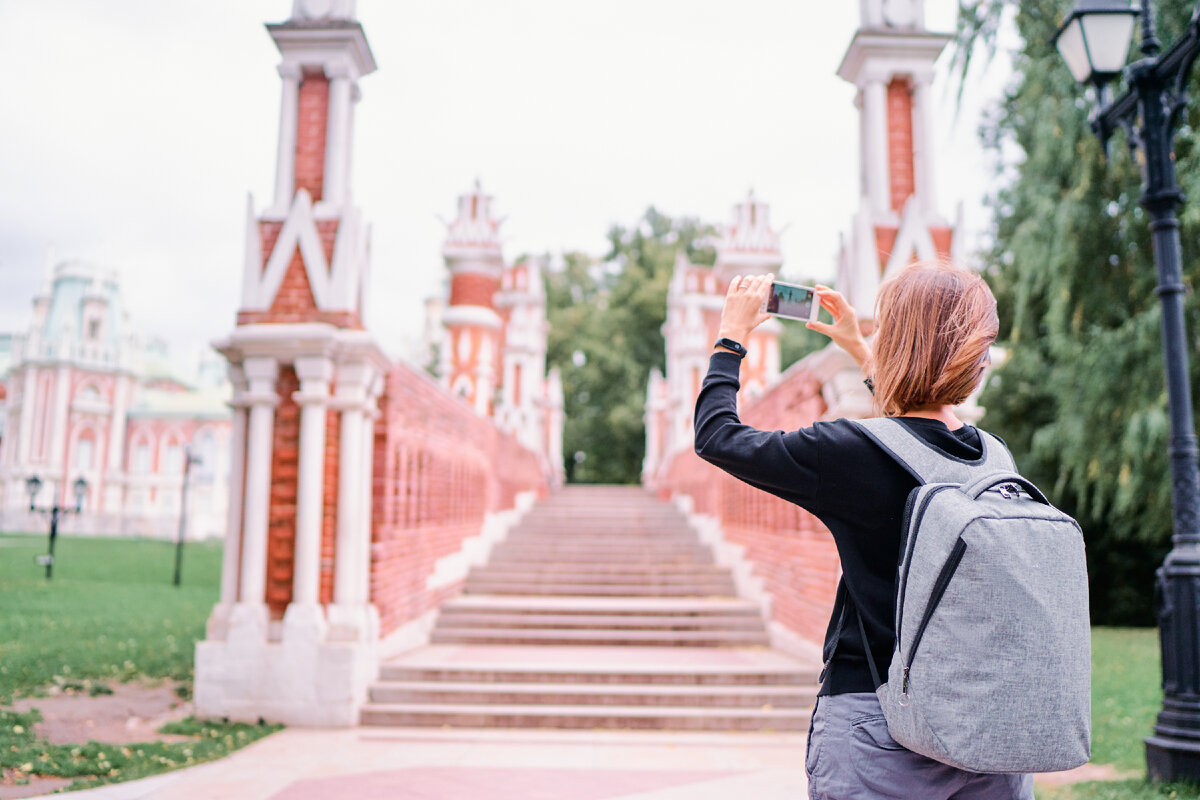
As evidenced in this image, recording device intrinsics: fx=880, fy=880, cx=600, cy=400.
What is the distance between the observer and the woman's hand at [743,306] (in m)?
1.69

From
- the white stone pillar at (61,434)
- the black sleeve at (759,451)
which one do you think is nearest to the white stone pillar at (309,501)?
the white stone pillar at (61,434)

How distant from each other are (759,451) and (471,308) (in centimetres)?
1582

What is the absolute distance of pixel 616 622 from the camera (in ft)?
30.3

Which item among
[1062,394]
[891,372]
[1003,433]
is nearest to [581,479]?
[1003,433]

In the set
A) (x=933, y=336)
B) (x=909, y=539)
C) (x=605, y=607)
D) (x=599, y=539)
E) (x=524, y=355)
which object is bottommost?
(x=605, y=607)

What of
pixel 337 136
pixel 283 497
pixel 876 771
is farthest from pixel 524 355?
pixel 876 771

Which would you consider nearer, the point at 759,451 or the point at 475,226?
the point at 759,451

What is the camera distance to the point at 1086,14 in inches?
220

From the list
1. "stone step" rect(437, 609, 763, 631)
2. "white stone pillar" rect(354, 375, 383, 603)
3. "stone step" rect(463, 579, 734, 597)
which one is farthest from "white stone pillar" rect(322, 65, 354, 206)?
"stone step" rect(463, 579, 734, 597)

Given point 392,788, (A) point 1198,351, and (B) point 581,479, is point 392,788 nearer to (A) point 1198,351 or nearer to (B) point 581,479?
(A) point 1198,351

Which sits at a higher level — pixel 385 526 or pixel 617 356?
pixel 617 356

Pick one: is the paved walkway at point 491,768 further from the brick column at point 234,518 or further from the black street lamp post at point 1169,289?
the black street lamp post at point 1169,289

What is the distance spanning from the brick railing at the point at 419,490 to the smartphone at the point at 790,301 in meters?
5.87

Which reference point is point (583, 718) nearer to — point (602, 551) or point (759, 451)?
point (759, 451)
